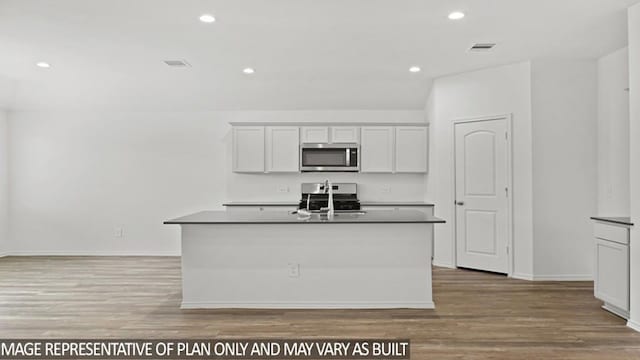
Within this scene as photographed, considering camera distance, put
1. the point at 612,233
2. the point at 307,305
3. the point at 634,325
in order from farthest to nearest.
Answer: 1. the point at 307,305
2. the point at 612,233
3. the point at 634,325

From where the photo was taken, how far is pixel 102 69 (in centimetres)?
523

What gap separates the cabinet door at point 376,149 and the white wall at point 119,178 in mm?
844

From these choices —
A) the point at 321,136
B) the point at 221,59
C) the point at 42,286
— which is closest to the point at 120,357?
the point at 42,286

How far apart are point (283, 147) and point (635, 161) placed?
4247 mm

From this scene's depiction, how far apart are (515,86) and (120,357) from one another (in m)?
4.81

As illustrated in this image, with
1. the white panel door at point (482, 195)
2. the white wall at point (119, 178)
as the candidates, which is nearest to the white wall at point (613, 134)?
the white panel door at point (482, 195)

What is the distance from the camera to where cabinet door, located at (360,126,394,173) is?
6273 millimetres

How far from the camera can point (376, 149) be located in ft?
20.7

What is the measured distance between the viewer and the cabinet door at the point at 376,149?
20.6 feet

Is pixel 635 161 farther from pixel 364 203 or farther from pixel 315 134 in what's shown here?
pixel 315 134

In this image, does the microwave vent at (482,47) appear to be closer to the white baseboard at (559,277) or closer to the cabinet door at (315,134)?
the cabinet door at (315,134)

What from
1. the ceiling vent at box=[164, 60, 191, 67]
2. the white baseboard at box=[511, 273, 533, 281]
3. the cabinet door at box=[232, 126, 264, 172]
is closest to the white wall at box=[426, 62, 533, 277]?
the white baseboard at box=[511, 273, 533, 281]

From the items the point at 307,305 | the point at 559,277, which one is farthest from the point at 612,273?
the point at 307,305

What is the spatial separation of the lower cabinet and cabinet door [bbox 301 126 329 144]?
11.8 ft
